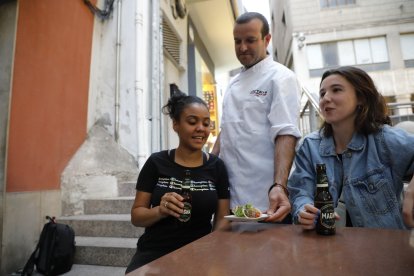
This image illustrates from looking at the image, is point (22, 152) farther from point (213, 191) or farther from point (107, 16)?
point (107, 16)

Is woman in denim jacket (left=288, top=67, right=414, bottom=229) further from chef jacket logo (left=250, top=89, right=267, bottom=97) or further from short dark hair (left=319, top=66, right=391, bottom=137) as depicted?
chef jacket logo (left=250, top=89, right=267, bottom=97)

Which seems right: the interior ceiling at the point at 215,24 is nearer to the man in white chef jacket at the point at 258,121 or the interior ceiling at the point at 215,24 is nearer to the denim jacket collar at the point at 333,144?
the man in white chef jacket at the point at 258,121

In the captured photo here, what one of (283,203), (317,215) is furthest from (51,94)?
(317,215)

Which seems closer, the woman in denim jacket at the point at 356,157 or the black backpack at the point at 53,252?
the woman in denim jacket at the point at 356,157

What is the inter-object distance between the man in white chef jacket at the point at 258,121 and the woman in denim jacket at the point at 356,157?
0.15 metres

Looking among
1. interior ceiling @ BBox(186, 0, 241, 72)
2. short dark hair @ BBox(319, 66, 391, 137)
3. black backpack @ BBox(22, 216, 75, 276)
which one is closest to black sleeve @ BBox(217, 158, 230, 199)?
short dark hair @ BBox(319, 66, 391, 137)

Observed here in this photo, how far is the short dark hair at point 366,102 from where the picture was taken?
1.71 metres

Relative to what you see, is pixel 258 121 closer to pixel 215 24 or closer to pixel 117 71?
pixel 117 71

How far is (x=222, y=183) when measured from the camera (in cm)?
193

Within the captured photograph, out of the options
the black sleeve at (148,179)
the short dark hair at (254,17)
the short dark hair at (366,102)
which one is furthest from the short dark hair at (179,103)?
the short dark hair at (366,102)

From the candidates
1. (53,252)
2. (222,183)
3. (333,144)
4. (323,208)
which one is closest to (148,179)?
(222,183)

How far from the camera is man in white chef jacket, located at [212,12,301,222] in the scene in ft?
6.04

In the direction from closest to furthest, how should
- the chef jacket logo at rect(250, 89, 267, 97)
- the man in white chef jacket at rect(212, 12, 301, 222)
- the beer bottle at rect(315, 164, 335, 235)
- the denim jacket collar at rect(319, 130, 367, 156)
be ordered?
the beer bottle at rect(315, 164, 335, 235) → the denim jacket collar at rect(319, 130, 367, 156) → the man in white chef jacket at rect(212, 12, 301, 222) → the chef jacket logo at rect(250, 89, 267, 97)

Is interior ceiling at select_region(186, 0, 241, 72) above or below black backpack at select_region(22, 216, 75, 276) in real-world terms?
above
